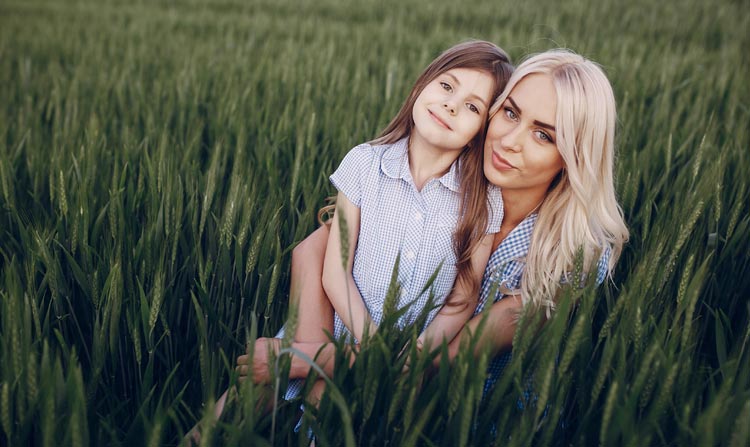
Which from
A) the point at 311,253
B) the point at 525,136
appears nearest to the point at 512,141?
the point at 525,136

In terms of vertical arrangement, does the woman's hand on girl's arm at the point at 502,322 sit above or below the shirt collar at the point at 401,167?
below

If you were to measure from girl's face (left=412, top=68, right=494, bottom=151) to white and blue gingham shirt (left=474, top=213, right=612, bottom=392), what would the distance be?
0.74 feet

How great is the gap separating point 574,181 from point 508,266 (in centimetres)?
22

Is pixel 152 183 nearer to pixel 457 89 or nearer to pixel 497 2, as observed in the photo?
pixel 457 89

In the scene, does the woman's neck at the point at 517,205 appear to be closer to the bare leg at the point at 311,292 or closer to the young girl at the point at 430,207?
the young girl at the point at 430,207

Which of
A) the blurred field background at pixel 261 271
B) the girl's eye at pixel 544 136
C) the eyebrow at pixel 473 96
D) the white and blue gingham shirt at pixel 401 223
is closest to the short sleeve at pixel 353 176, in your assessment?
the white and blue gingham shirt at pixel 401 223

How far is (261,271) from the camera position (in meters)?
1.17

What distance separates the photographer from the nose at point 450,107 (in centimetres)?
123

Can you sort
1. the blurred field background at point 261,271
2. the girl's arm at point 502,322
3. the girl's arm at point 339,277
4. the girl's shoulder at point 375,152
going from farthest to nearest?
Result: the girl's shoulder at point 375,152, the girl's arm at point 339,277, the girl's arm at point 502,322, the blurred field background at point 261,271

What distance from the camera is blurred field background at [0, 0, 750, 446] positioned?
82 cm

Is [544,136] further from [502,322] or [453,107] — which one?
[502,322]

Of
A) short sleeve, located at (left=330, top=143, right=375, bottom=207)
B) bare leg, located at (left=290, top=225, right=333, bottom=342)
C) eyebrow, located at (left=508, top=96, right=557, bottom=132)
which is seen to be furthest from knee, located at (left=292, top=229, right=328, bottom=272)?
eyebrow, located at (left=508, top=96, right=557, bottom=132)

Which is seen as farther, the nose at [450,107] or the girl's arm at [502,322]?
the nose at [450,107]

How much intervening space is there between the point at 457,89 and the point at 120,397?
0.90 meters
